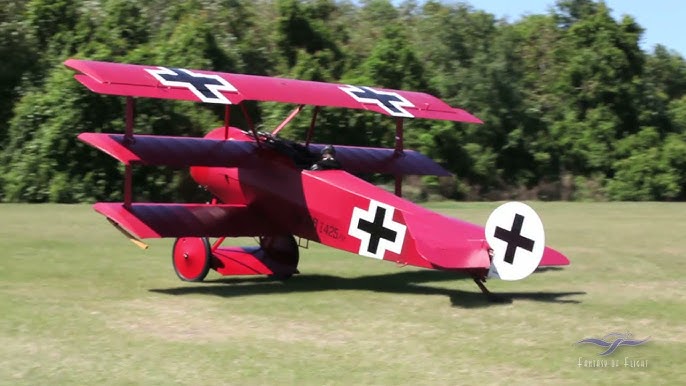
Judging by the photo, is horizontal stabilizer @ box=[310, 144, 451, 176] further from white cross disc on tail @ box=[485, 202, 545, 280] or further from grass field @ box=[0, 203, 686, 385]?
white cross disc on tail @ box=[485, 202, 545, 280]

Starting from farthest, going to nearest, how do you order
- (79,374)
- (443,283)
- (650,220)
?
(650,220)
(443,283)
(79,374)

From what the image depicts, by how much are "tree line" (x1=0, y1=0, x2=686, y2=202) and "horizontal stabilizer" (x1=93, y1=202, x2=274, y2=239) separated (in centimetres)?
1206

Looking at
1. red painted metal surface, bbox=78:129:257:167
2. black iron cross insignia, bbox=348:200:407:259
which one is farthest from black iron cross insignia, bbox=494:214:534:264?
red painted metal surface, bbox=78:129:257:167

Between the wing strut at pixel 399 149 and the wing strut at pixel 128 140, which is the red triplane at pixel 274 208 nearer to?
the wing strut at pixel 128 140

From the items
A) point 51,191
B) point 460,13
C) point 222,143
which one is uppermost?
point 460,13

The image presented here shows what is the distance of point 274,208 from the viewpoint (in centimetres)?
1141

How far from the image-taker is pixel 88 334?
8016 millimetres

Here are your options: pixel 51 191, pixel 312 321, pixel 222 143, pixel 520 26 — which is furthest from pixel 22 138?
pixel 520 26

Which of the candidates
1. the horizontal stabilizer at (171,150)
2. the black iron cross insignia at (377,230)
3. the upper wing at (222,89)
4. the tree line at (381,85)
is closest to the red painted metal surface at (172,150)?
the horizontal stabilizer at (171,150)

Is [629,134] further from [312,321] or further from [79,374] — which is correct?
[79,374]

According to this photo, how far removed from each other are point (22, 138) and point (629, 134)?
60.0 feet

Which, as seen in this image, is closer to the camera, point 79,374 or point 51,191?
point 79,374

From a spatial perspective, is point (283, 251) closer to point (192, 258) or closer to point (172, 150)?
point (192, 258)

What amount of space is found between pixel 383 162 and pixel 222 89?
11.1ft
